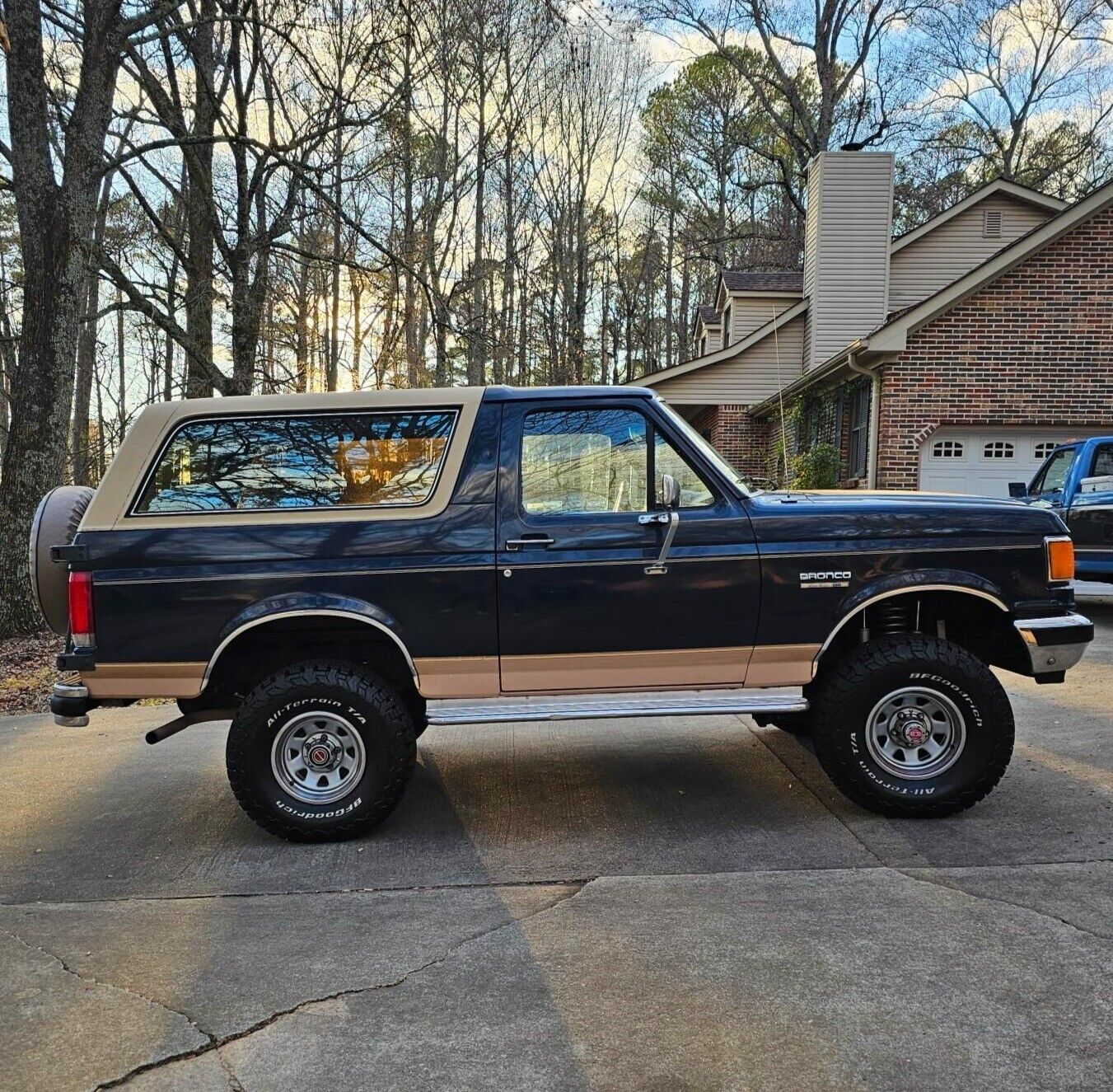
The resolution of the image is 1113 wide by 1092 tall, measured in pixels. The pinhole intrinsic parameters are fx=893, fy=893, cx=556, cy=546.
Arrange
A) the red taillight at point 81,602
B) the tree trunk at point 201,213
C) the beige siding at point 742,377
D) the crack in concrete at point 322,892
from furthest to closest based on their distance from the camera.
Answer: the beige siding at point 742,377
the tree trunk at point 201,213
the red taillight at point 81,602
the crack in concrete at point 322,892

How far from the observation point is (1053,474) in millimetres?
11109

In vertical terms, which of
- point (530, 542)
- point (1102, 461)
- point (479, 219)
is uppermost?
point (479, 219)

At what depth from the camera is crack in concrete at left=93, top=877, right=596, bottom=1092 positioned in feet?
8.18

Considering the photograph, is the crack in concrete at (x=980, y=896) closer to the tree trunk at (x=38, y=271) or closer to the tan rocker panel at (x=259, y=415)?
the tan rocker panel at (x=259, y=415)

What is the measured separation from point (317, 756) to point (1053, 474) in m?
10.2

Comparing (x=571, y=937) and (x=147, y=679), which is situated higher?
(x=147, y=679)

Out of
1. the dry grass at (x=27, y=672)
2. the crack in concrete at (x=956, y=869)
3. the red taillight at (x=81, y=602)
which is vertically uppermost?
Answer: the red taillight at (x=81, y=602)

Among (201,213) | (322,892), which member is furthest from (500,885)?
(201,213)

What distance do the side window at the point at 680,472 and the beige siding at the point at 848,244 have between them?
1491 centimetres

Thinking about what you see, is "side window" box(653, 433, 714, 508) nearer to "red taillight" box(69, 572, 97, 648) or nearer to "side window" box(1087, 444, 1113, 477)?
"red taillight" box(69, 572, 97, 648)

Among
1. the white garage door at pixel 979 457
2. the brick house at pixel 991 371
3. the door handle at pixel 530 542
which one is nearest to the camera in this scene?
the door handle at pixel 530 542

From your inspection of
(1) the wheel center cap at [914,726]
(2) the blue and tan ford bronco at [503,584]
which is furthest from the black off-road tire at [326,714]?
(1) the wheel center cap at [914,726]

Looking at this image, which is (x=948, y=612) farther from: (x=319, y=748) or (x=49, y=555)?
(x=49, y=555)

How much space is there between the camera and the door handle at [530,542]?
419 cm
